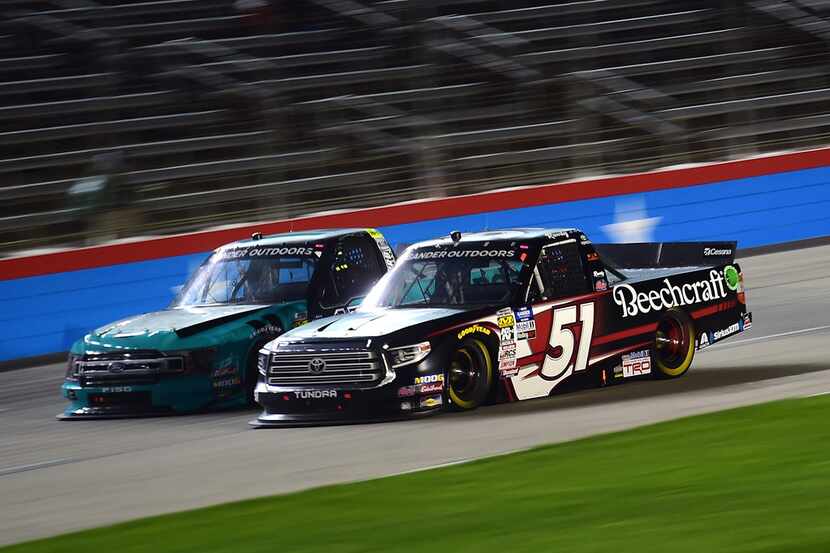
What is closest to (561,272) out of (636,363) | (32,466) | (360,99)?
(636,363)

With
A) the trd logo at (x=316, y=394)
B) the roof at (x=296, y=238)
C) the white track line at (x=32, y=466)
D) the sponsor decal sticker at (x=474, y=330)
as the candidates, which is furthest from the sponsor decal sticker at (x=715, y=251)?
the white track line at (x=32, y=466)

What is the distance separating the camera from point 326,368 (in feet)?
37.1

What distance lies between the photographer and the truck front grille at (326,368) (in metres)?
11.1

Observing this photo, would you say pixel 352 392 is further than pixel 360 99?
No

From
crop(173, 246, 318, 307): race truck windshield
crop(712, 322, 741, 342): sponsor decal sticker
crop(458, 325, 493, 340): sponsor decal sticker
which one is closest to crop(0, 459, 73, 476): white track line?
crop(458, 325, 493, 340): sponsor decal sticker

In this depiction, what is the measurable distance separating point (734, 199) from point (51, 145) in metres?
11.1

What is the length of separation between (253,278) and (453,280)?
2.43 metres

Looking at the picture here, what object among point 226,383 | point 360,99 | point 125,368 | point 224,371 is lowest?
point 226,383

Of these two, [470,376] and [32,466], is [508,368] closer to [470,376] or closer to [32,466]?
[470,376]

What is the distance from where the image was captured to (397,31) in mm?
27750

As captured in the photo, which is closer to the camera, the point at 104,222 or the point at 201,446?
the point at 201,446

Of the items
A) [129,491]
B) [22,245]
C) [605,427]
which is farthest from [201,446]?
[22,245]

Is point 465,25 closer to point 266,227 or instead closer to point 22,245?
point 266,227

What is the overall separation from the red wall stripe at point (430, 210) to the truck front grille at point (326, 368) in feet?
28.1
